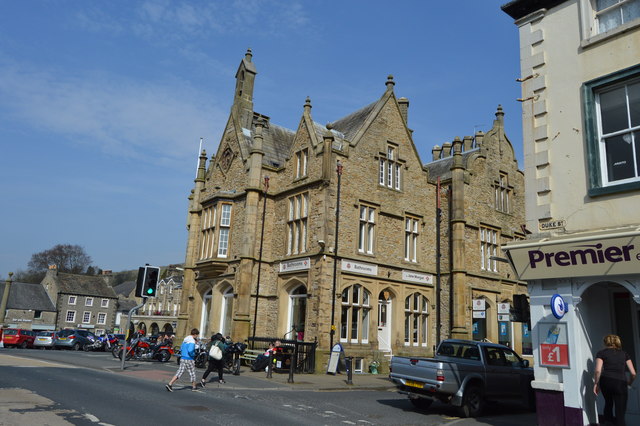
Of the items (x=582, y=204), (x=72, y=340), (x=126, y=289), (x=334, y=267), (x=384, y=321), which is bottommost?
(x=72, y=340)

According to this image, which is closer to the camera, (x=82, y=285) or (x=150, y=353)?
(x=150, y=353)

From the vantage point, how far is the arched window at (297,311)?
75.1 ft

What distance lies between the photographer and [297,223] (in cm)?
2391

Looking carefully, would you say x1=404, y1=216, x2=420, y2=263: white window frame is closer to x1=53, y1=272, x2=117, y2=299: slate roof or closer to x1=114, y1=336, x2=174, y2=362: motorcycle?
x1=114, y1=336, x2=174, y2=362: motorcycle

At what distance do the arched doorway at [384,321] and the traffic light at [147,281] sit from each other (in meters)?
11.0

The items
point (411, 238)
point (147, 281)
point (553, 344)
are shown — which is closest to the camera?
point (553, 344)

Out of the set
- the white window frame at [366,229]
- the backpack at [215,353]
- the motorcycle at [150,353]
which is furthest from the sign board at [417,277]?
the backpack at [215,353]

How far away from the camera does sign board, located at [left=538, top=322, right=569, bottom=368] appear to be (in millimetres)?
8906

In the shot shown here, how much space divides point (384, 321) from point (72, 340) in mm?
23743

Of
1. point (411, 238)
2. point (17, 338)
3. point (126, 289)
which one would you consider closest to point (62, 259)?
point (126, 289)

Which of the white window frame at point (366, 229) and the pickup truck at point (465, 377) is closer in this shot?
the pickup truck at point (465, 377)

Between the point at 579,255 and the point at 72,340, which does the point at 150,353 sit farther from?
the point at 579,255

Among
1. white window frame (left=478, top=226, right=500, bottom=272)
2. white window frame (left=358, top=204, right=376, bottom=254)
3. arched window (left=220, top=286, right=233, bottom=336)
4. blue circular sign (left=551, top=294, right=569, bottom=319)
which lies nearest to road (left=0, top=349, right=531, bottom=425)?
blue circular sign (left=551, top=294, right=569, bottom=319)

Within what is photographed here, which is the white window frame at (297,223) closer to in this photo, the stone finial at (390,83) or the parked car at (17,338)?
the stone finial at (390,83)
